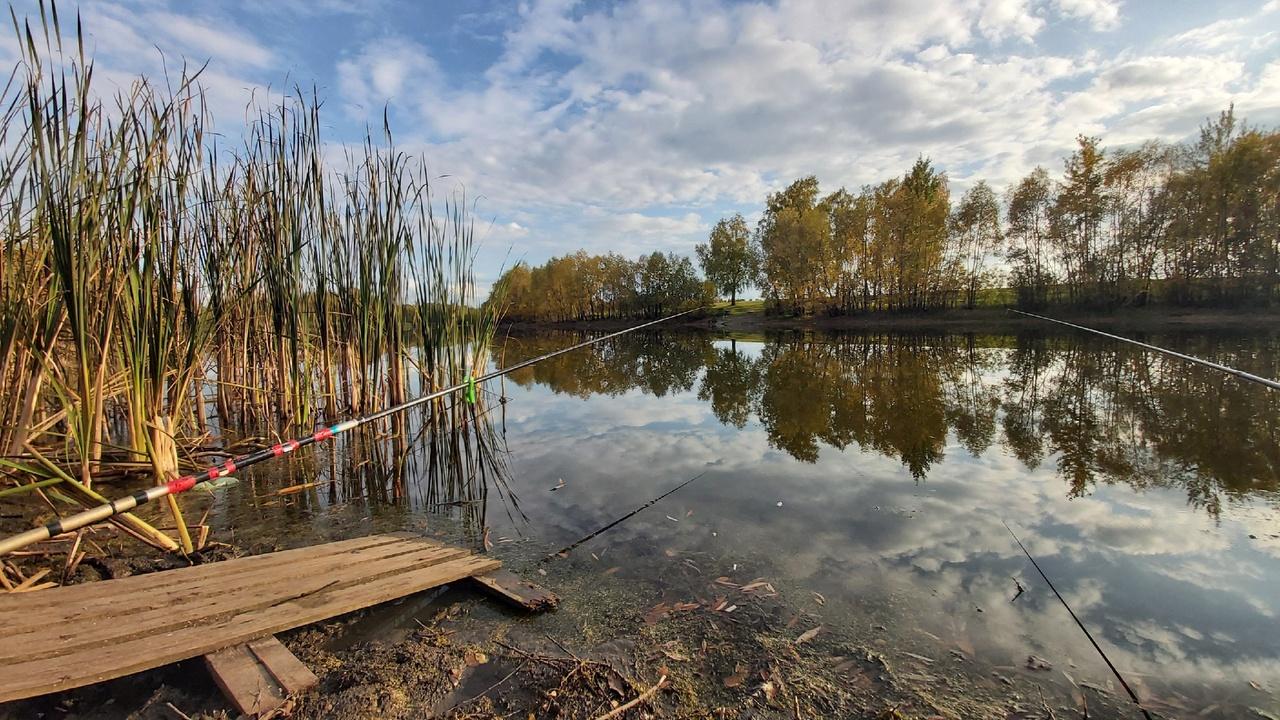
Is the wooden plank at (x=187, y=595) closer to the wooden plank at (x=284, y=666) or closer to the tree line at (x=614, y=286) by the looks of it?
the wooden plank at (x=284, y=666)

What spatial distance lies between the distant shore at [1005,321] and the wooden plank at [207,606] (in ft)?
57.9

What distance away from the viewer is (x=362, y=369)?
6.61 meters

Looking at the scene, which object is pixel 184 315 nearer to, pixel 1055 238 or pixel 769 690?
pixel 769 690

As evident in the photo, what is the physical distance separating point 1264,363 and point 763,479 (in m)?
13.8

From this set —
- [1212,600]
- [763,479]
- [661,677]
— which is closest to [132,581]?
[661,677]

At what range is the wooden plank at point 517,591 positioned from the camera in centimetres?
288

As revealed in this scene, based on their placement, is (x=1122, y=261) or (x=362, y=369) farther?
(x=1122, y=261)

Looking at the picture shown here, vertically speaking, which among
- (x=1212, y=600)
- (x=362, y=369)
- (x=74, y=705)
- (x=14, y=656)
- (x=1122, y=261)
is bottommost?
(x=1212, y=600)

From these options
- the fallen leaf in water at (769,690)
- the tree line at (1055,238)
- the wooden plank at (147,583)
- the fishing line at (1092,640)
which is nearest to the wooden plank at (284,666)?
the wooden plank at (147,583)

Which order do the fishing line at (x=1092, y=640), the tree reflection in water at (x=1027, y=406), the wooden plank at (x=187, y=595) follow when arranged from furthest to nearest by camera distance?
the tree reflection in water at (x=1027, y=406), the wooden plank at (x=187, y=595), the fishing line at (x=1092, y=640)

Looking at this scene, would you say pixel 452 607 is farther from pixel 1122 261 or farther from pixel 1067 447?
pixel 1122 261

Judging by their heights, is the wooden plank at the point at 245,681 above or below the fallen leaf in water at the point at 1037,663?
above

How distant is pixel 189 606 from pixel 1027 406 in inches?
409

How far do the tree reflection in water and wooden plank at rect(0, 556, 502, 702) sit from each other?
452cm
